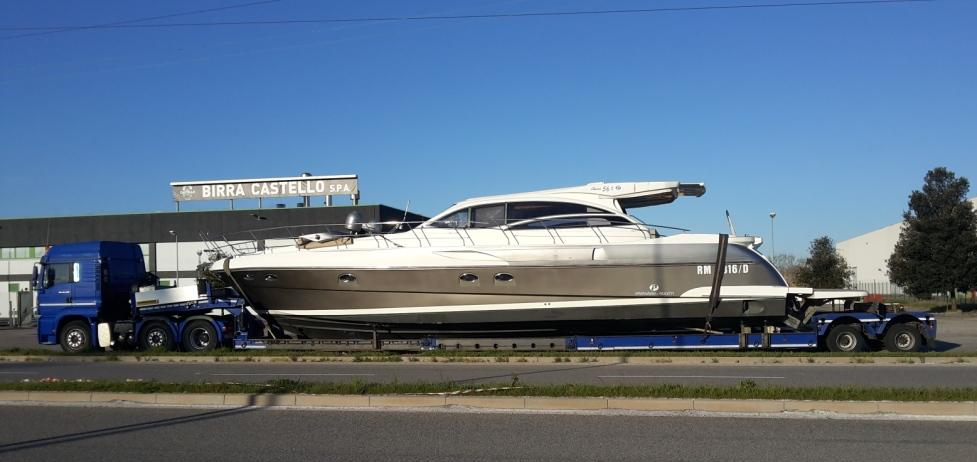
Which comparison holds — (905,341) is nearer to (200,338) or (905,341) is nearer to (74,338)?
(200,338)

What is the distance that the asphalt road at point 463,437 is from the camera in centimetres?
773

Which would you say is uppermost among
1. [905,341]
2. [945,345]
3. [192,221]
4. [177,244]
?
[192,221]

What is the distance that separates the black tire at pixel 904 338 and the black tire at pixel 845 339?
2.39 feet

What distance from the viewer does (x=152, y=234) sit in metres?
42.1

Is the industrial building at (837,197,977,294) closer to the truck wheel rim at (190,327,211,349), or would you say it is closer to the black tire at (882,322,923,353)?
the black tire at (882,322,923,353)

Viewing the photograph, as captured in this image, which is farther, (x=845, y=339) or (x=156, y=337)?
(x=156, y=337)

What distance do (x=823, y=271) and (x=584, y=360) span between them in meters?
25.5

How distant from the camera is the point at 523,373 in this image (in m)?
14.4

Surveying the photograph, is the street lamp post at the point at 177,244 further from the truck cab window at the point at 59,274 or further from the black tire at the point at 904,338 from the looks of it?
the black tire at the point at 904,338

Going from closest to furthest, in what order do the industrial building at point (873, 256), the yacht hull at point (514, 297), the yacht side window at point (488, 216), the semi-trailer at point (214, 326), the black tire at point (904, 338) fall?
the yacht hull at point (514, 297)
the semi-trailer at point (214, 326)
the black tire at point (904, 338)
the yacht side window at point (488, 216)
the industrial building at point (873, 256)

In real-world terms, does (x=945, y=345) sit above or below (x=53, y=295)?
below

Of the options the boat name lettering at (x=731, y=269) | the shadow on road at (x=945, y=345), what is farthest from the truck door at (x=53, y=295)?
the shadow on road at (x=945, y=345)

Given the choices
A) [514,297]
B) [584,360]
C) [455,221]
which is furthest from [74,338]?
[584,360]

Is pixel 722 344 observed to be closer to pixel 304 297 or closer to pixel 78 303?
pixel 304 297
